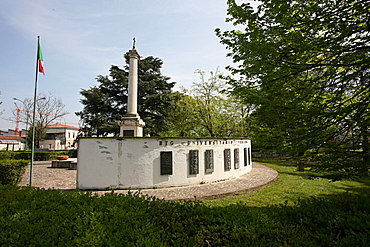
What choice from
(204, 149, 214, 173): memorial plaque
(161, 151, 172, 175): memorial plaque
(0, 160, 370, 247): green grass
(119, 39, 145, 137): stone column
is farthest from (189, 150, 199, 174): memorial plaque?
(0, 160, 370, 247): green grass

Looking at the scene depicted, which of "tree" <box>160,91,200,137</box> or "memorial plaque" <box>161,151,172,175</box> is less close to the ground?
"tree" <box>160,91,200,137</box>

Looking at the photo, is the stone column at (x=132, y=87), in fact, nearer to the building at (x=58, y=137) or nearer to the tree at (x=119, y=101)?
the tree at (x=119, y=101)

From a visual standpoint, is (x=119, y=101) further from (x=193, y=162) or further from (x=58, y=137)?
(x=58, y=137)

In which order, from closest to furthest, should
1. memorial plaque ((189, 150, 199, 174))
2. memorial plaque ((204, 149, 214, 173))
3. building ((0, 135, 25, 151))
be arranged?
memorial plaque ((189, 150, 199, 174)) < memorial plaque ((204, 149, 214, 173)) < building ((0, 135, 25, 151))

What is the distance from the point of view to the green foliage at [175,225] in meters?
2.56

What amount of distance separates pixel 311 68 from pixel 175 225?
5052 mm

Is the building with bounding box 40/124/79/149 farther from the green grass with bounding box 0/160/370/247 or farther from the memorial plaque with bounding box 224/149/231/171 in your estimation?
the green grass with bounding box 0/160/370/247

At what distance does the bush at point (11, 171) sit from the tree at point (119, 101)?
15522mm

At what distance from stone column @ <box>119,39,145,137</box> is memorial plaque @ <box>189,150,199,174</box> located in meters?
6.37

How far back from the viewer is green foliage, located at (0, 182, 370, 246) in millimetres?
2561

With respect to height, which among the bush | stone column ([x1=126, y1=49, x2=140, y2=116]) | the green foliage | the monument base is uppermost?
stone column ([x1=126, y1=49, x2=140, y2=116])

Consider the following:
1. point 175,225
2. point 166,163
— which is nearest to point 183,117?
point 166,163

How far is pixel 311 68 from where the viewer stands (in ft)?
17.6

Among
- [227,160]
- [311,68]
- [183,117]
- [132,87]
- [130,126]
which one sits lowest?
[227,160]
